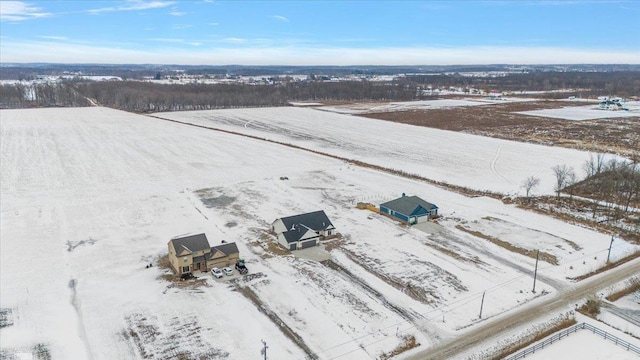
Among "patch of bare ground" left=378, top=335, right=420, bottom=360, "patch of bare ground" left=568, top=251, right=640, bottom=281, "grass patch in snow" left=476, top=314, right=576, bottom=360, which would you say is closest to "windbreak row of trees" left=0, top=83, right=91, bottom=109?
"patch of bare ground" left=378, top=335, right=420, bottom=360

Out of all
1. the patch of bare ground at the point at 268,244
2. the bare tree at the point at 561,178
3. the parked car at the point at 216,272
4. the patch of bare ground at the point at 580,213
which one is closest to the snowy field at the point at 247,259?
the patch of bare ground at the point at 268,244

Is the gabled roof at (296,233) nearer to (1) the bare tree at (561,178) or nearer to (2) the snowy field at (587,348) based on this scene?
(2) the snowy field at (587,348)

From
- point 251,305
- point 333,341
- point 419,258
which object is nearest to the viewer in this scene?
point 333,341

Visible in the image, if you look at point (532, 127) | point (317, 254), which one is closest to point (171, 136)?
point (317, 254)

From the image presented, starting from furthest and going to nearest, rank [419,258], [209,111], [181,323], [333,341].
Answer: [209,111]
[419,258]
[181,323]
[333,341]

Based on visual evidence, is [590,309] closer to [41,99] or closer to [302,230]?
[302,230]

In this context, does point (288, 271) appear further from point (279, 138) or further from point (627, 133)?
point (627, 133)

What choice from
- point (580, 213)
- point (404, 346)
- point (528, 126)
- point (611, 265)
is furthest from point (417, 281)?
point (528, 126)
